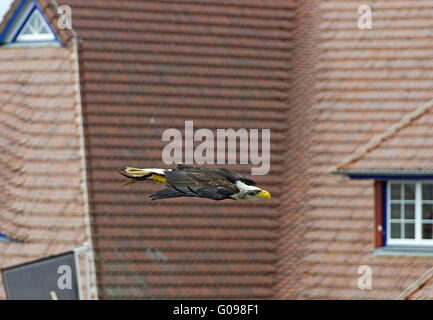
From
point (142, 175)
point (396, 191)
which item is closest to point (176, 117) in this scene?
point (396, 191)

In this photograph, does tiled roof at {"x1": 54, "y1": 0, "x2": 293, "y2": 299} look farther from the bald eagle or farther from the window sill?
the bald eagle

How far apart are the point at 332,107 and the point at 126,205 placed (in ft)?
16.1

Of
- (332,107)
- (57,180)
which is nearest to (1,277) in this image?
(57,180)

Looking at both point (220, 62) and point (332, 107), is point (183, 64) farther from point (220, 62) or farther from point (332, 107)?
point (332, 107)

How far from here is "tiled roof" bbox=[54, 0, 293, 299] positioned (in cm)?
1847

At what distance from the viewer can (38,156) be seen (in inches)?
754

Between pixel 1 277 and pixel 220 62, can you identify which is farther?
pixel 220 62

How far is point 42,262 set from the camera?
60.3 feet

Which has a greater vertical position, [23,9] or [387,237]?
[23,9]

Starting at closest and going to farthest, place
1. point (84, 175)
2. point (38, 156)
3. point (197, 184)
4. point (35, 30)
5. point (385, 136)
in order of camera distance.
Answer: point (197, 184) → point (385, 136) → point (84, 175) → point (38, 156) → point (35, 30)

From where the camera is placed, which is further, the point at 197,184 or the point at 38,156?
the point at 38,156

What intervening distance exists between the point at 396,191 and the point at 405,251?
3.95 ft

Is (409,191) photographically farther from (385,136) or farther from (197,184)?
(197,184)

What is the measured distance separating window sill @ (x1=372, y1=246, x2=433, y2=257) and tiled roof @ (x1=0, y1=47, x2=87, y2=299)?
605cm
